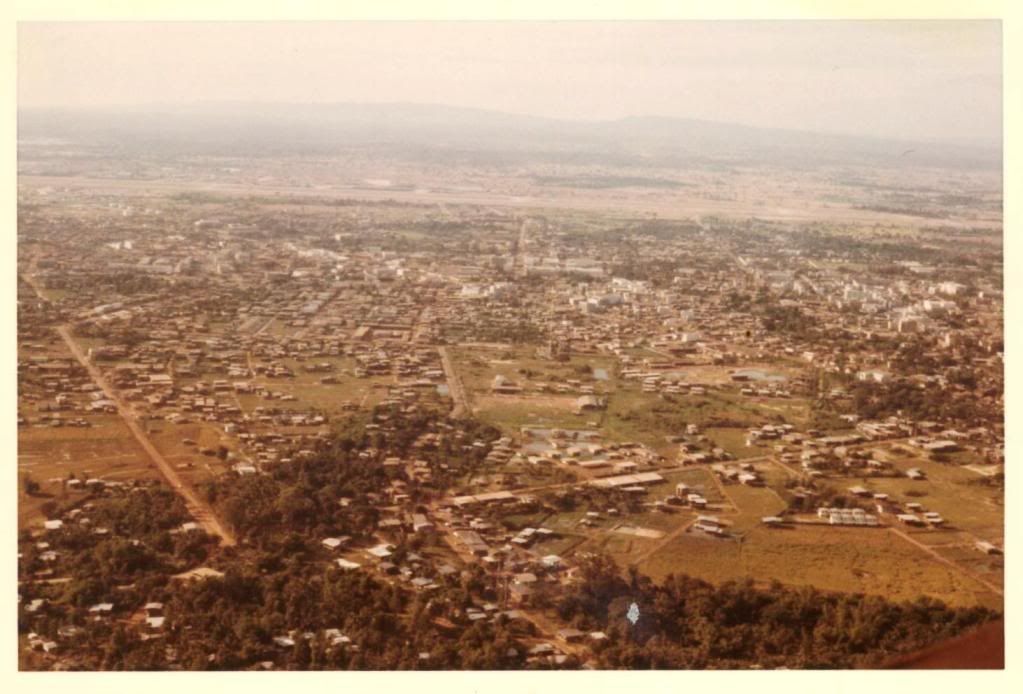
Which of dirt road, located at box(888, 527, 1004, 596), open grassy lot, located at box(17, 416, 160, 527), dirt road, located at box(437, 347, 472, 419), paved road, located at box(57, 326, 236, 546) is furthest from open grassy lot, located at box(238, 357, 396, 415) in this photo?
dirt road, located at box(888, 527, 1004, 596)

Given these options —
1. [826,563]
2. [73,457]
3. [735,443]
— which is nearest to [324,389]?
[73,457]

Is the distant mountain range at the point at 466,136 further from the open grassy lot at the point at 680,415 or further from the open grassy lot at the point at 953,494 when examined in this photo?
the open grassy lot at the point at 953,494

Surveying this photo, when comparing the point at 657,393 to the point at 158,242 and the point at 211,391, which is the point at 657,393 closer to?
the point at 211,391

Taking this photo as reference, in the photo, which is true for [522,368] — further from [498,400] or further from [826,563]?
[826,563]

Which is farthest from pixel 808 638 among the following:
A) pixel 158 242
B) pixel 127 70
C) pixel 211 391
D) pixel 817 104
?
pixel 127 70

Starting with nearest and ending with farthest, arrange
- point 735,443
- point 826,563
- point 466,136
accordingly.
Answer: point 826,563 < point 735,443 < point 466,136

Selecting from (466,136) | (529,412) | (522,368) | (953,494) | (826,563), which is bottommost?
(826,563)
